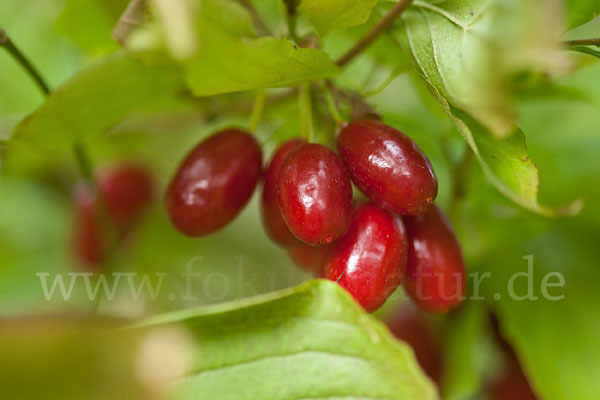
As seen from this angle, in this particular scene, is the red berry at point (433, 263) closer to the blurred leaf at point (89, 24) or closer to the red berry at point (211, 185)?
the red berry at point (211, 185)

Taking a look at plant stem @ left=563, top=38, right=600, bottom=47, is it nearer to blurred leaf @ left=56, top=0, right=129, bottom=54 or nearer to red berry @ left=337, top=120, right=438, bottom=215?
red berry @ left=337, top=120, right=438, bottom=215

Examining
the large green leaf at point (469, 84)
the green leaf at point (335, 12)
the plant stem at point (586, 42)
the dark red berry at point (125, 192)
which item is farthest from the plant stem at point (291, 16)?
the dark red berry at point (125, 192)

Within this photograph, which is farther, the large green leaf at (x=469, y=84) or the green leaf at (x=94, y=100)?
the green leaf at (x=94, y=100)

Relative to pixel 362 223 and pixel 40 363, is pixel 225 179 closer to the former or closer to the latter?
pixel 362 223

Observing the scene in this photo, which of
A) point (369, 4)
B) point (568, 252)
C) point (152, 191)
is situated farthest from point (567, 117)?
point (152, 191)

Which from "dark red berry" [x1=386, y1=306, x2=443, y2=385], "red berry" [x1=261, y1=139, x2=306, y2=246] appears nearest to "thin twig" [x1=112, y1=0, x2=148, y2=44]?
"red berry" [x1=261, y1=139, x2=306, y2=246]
